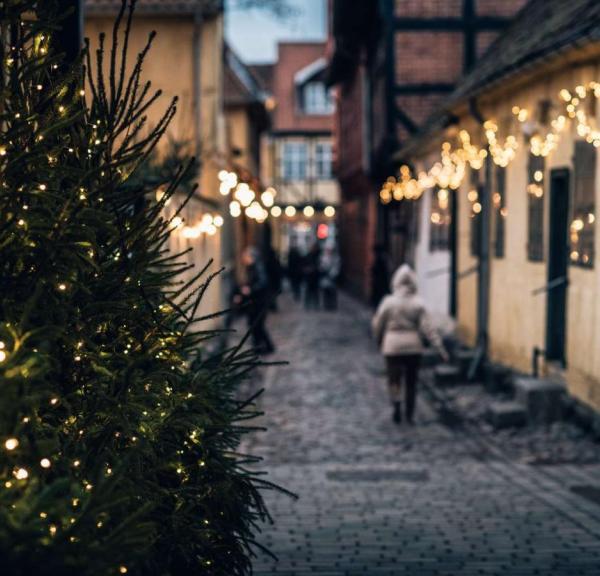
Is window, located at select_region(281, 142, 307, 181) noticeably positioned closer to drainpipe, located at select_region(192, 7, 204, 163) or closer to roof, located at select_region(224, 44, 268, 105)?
roof, located at select_region(224, 44, 268, 105)

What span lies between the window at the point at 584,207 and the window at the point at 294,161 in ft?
151

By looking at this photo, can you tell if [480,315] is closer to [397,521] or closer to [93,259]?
[397,521]

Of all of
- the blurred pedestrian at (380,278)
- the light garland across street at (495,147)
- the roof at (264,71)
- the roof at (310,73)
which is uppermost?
the roof at (264,71)

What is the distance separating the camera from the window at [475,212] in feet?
57.6

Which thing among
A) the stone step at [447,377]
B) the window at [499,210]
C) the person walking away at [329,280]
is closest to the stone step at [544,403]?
the stone step at [447,377]

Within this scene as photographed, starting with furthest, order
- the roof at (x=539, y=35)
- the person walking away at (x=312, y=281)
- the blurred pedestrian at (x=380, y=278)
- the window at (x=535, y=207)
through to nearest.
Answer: the person walking away at (x=312, y=281)
the blurred pedestrian at (x=380, y=278)
the window at (x=535, y=207)
the roof at (x=539, y=35)

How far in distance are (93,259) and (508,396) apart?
Result: 36.5 feet

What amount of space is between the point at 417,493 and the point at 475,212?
29.8ft

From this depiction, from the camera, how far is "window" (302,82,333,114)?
58781 mm

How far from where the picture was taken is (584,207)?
39.3 feet

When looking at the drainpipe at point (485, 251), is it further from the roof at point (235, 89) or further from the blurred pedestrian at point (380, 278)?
the roof at point (235, 89)

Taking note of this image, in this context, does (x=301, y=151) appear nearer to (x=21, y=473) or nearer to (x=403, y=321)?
(x=403, y=321)

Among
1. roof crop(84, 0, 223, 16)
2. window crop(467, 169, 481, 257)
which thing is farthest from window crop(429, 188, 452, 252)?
roof crop(84, 0, 223, 16)

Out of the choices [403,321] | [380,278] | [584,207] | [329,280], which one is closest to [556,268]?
[584,207]
